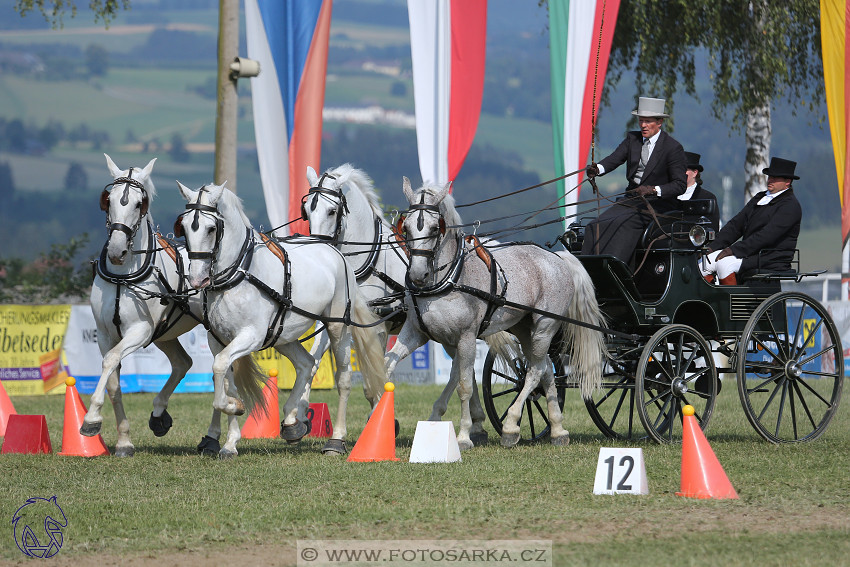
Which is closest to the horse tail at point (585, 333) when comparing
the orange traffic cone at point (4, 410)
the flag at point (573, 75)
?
the flag at point (573, 75)

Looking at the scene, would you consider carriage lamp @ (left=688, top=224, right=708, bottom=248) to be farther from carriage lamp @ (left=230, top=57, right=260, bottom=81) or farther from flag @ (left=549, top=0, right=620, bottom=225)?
carriage lamp @ (left=230, top=57, right=260, bottom=81)

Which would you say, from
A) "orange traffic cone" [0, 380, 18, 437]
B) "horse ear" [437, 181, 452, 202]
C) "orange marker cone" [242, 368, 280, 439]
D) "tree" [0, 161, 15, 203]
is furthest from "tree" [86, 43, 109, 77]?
"horse ear" [437, 181, 452, 202]

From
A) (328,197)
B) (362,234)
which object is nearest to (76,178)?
(362,234)

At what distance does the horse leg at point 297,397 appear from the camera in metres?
8.78

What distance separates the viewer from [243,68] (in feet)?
47.1

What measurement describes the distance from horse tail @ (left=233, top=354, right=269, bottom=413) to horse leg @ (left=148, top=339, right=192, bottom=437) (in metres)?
0.52

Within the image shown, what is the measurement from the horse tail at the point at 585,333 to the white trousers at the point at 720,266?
3.43 feet

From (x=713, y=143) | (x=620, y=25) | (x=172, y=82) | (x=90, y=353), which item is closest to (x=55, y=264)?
(x=90, y=353)

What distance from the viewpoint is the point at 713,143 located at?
119m

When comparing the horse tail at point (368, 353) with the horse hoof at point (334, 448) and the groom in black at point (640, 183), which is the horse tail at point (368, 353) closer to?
the horse hoof at point (334, 448)

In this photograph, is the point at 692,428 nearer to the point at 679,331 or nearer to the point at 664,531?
the point at 664,531

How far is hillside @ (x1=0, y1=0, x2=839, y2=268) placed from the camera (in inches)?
3450

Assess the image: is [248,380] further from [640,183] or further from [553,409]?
[640,183]

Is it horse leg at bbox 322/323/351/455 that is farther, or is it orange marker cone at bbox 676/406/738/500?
horse leg at bbox 322/323/351/455
